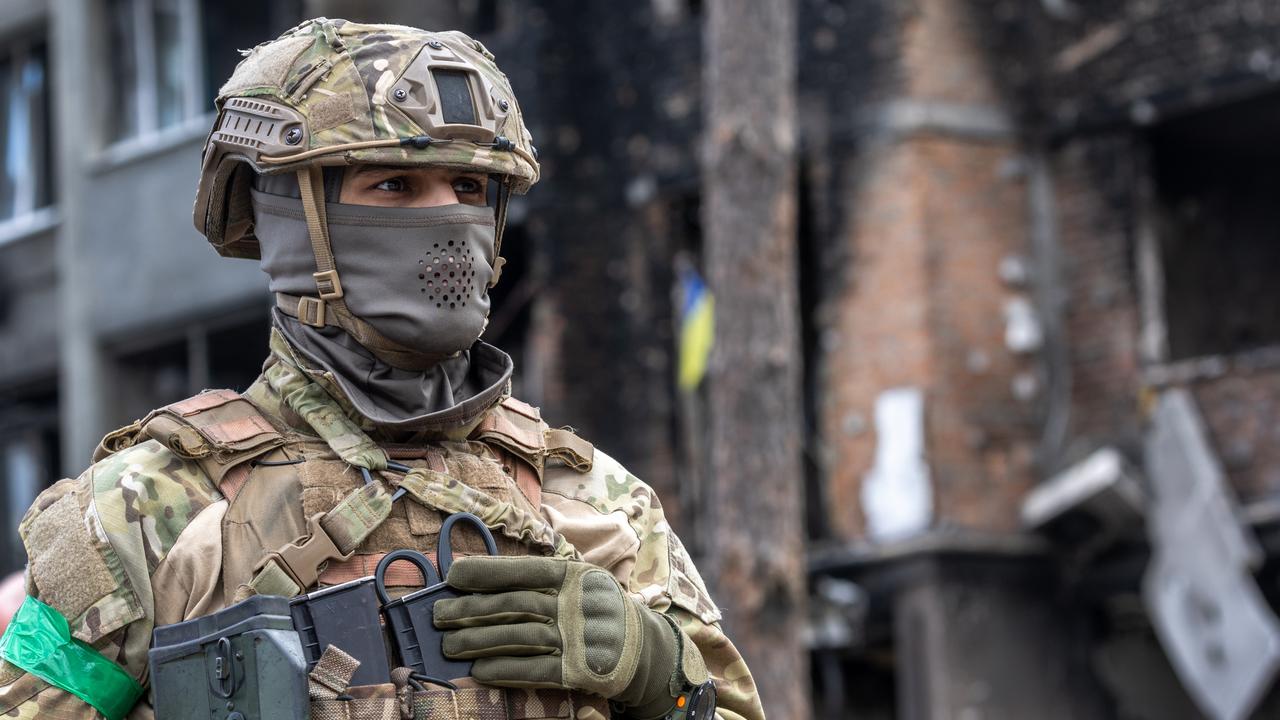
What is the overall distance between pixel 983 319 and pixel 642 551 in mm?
10397

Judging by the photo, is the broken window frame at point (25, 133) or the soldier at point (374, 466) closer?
the soldier at point (374, 466)

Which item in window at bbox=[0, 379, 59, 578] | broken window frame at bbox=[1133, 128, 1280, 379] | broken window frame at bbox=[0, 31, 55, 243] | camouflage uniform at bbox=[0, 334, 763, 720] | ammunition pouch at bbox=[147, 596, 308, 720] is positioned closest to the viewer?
ammunition pouch at bbox=[147, 596, 308, 720]

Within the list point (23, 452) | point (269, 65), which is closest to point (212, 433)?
point (269, 65)

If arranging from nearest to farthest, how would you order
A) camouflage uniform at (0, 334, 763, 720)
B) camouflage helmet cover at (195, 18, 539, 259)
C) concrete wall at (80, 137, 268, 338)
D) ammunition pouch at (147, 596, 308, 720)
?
ammunition pouch at (147, 596, 308, 720) → camouflage uniform at (0, 334, 763, 720) → camouflage helmet cover at (195, 18, 539, 259) → concrete wall at (80, 137, 268, 338)

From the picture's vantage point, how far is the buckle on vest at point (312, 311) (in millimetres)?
3613

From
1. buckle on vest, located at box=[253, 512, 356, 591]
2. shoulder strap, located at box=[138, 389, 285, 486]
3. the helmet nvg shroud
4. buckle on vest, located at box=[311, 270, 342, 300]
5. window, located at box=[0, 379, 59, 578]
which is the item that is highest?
the helmet nvg shroud

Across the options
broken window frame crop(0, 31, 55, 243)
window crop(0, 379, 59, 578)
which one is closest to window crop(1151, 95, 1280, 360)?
window crop(0, 379, 59, 578)

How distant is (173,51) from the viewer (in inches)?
685

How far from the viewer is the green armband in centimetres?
331

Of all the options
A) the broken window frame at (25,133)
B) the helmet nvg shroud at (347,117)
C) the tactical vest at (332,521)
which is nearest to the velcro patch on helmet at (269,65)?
the helmet nvg shroud at (347,117)

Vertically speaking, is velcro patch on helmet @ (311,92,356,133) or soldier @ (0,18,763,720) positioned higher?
velcro patch on helmet @ (311,92,356,133)

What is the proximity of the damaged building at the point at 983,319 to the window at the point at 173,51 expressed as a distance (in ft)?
6.48

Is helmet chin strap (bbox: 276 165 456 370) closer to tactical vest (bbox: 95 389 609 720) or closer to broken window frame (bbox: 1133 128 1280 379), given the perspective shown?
tactical vest (bbox: 95 389 609 720)

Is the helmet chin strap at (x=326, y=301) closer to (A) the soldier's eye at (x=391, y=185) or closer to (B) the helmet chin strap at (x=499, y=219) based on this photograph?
(A) the soldier's eye at (x=391, y=185)
